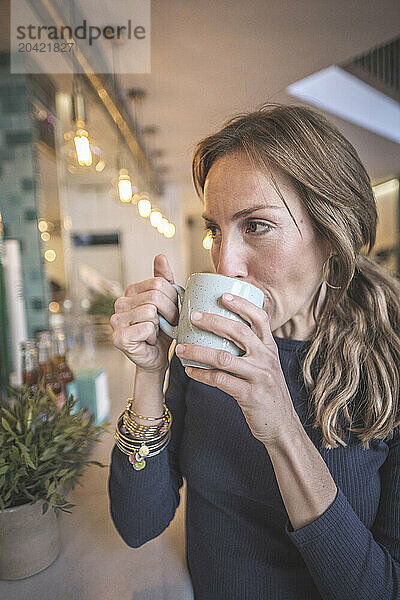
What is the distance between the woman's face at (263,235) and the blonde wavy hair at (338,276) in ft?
0.07

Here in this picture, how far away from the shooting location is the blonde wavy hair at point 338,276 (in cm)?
64

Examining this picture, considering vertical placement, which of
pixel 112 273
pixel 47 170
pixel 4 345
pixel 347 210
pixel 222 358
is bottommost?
pixel 112 273

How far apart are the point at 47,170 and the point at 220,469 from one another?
1.68 m

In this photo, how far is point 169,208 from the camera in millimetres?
4617

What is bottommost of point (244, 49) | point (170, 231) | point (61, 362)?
point (61, 362)

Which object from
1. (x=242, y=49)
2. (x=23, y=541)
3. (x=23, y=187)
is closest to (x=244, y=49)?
(x=242, y=49)

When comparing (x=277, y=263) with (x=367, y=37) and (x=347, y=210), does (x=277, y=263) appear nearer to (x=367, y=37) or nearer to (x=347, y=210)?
(x=347, y=210)

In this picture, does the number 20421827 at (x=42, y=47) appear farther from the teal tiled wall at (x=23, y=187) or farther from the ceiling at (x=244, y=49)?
the teal tiled wall at (x=23, y=187)

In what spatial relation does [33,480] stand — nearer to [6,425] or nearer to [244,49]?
[6,425]

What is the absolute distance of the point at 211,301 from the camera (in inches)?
19.2

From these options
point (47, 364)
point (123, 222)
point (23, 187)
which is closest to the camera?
point (47, 364)

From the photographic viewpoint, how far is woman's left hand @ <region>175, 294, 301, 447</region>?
47 centimetres

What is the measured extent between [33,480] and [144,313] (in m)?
0.32


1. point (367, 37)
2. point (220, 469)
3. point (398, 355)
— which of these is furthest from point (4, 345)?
point (367, 37)
